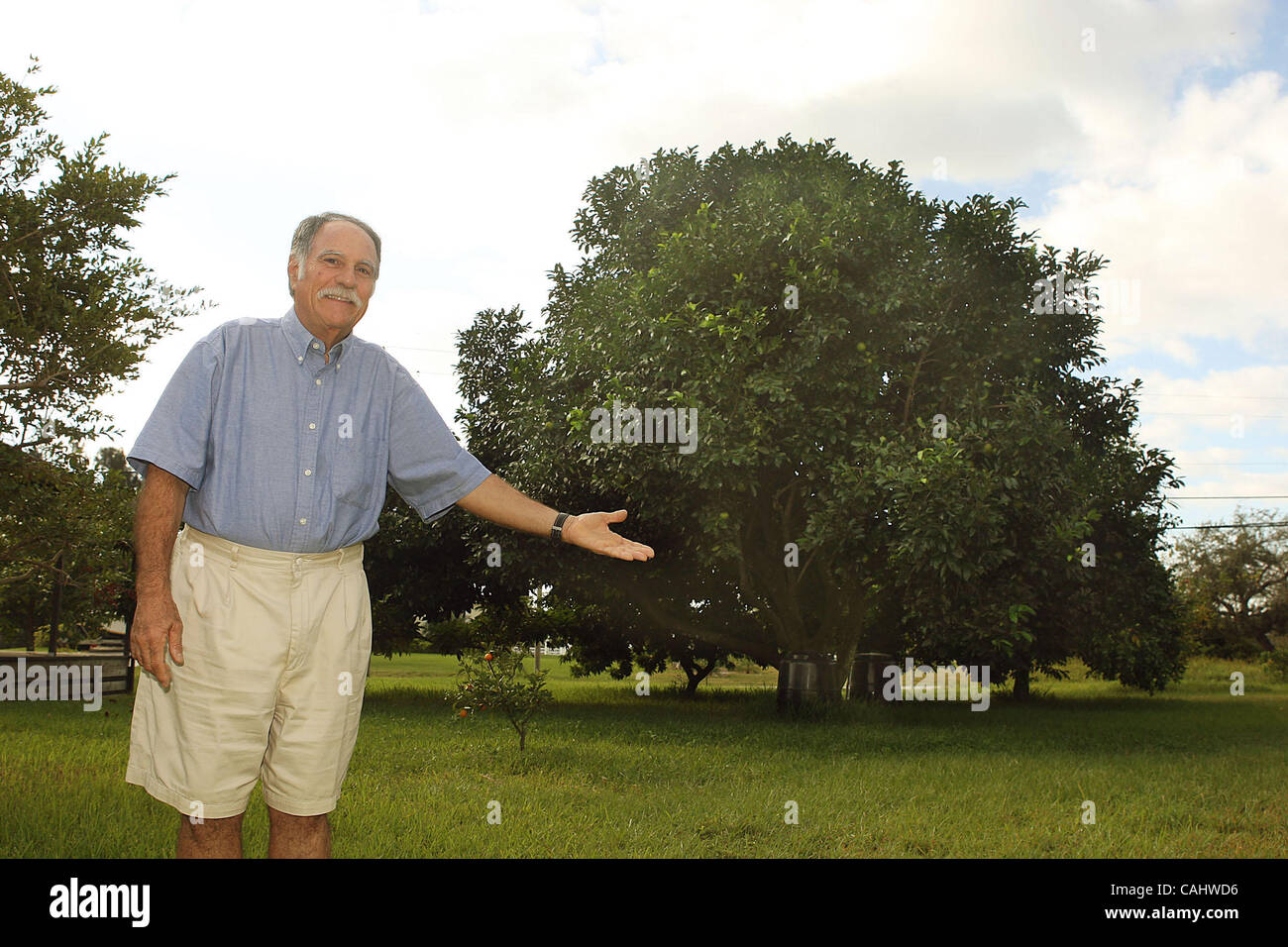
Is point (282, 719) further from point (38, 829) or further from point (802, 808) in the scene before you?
point (802, 808)

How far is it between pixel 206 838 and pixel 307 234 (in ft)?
6.69

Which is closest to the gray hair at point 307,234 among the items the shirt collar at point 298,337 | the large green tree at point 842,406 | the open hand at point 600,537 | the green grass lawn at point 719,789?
the shirt collar at point 298,337

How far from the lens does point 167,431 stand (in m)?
2.97

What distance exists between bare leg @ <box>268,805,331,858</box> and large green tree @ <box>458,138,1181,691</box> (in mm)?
9740

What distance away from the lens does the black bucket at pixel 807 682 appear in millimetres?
16719

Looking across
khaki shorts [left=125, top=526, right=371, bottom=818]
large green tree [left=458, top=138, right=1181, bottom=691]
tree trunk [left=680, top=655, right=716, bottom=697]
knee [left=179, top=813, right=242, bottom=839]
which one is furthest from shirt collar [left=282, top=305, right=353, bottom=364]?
tree trunk [left=680, top=655, right=716, bottom=697]

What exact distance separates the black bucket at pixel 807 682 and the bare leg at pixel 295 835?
46.6 feet

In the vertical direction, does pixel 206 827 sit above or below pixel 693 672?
above

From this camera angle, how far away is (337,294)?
328cm

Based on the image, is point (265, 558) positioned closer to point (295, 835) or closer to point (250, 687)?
point (250, 687)

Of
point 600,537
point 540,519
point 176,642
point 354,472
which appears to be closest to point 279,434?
point 354,472

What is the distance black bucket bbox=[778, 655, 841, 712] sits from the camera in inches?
658

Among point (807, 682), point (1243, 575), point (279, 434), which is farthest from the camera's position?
point (1243, 575)
